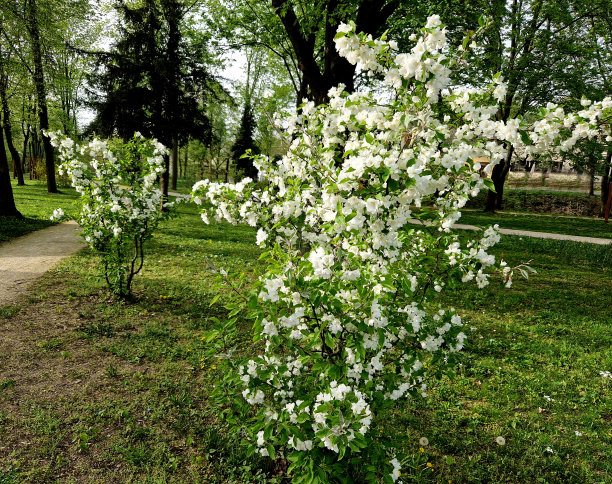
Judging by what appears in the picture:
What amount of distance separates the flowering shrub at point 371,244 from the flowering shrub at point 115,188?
3.09 m

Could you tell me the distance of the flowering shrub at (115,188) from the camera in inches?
191

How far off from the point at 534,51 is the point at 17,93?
1989 cm

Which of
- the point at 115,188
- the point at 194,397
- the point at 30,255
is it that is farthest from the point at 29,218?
the point at 194,397

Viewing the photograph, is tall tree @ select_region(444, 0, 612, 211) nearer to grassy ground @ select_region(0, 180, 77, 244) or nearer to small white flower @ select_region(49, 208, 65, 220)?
small white flower @ select_region(49, 208, 65, 220)

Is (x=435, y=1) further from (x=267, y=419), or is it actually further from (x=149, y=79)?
(x=149, y=79)

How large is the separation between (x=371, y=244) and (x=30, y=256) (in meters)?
8.34

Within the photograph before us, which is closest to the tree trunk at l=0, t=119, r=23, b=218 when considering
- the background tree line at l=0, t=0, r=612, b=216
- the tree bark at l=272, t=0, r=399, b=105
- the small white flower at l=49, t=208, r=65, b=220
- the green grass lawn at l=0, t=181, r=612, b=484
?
the background tree line at l=0, t=0, r=612, b=216

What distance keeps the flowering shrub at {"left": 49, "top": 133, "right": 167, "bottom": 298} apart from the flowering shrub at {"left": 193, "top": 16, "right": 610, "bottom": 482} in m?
3.09

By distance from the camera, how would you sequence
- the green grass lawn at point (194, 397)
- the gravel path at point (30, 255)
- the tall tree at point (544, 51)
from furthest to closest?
the tall tree at point (544, 51) < the gravel path at point (30, 255) < the green grass lawn at point (194, 397)

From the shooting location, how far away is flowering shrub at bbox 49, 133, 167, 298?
16.0 feet

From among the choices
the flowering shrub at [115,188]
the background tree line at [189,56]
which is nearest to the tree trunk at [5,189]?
the background tree line at [189,56]

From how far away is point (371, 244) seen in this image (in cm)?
212

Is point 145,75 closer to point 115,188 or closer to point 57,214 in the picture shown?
point 57,214

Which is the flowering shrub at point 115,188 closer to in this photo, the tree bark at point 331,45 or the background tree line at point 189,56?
the tree bark at point 331,45
